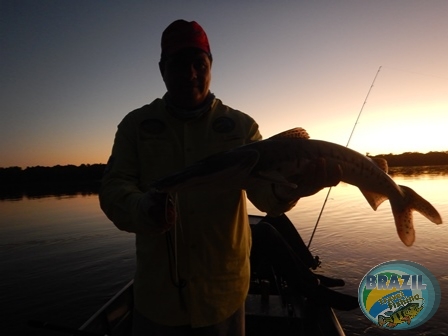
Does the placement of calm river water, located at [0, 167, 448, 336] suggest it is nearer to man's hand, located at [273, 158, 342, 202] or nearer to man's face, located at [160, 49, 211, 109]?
man's hand, located at [273, 158, 342, 202]

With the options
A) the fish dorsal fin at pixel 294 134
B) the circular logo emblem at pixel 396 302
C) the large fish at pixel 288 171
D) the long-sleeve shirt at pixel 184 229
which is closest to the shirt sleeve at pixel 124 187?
the long-sleeve shirt at pixel 184 229

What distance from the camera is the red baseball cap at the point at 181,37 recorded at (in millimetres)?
3096

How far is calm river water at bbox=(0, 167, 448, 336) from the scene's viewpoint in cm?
1144

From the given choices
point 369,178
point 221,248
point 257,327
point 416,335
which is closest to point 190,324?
point 221,248

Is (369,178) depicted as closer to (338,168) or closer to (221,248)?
(338,168)

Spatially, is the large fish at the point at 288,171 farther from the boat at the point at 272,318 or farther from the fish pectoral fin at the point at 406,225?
the boat at the point at 272,318

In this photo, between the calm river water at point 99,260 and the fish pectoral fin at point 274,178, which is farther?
the calm river water at point 99,260

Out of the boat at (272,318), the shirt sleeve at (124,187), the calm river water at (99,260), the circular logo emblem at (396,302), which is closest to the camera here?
the shirt sleeve at (124,187)

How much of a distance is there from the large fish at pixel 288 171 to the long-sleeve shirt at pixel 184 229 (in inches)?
12.6

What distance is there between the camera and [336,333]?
4.98m

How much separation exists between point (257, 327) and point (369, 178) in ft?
13.2

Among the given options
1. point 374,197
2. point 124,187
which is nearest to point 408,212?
→ point 374,197

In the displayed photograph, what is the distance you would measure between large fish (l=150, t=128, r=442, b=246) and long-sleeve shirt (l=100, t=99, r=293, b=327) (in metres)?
0.32

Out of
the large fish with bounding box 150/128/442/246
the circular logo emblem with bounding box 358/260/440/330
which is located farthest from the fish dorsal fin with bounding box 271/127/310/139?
the circular logo emblem with bounding box 358/260/440/330
